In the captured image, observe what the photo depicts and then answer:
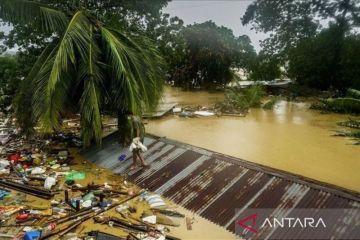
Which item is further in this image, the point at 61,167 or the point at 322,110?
the point at 322,110

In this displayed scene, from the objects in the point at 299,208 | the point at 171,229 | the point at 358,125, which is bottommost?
the point at 171,229

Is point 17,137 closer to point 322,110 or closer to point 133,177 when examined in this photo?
point 133,177

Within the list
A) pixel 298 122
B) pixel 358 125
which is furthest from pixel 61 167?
pixel 298 122

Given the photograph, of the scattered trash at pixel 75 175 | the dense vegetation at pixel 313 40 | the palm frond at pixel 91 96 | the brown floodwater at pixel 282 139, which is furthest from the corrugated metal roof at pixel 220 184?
the dense vegetation at pixel 313 40

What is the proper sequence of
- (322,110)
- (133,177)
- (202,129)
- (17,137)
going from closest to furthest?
1. (133,177)
2. (17,137)
3. (202,129)
4. (322,110)

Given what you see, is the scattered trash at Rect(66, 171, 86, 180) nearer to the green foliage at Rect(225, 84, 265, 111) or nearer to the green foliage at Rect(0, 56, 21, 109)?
the green foliage at Rect(225, 84, 265, 111)

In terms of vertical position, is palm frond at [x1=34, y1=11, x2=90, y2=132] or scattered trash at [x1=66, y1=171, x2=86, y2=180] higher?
palm frond at [x1=34, y1=11, x2=90, y2=132]

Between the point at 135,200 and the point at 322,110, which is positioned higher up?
the point at 322,110

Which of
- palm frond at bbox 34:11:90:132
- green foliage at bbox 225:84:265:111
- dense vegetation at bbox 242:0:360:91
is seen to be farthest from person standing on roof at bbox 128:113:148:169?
dense vegetation at bbox 242:0:360:91
